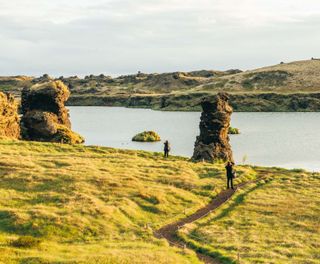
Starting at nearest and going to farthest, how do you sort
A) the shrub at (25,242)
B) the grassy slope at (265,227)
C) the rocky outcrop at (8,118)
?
the shrub at (25,242) < the grassy slope at (265,227) < the rocky outcrop at (8,118)

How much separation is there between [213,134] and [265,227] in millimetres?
35545

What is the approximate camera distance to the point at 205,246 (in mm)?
33438

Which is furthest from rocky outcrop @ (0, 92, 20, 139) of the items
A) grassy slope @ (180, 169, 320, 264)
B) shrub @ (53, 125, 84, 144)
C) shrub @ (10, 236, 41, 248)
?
shrub @ (10, 236, 41, 248)

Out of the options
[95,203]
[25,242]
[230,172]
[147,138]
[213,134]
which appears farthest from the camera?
[147,138]

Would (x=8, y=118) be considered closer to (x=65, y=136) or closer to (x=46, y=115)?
(x=46, y=115)

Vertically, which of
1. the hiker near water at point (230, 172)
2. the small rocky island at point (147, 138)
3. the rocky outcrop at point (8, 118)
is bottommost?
the hiker near water at point (230, 172)

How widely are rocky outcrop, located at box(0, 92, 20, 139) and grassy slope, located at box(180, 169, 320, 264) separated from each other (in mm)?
53013

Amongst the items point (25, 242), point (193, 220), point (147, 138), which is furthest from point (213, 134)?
point (25, 242)

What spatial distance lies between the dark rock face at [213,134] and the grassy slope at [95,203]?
9353 millimetres

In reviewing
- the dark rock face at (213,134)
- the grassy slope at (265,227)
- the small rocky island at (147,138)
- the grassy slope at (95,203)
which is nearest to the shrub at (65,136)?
the small rocky island at (147,138)

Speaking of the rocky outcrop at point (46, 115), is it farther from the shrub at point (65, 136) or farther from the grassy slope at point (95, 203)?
the grassy slope at point (95, 203)

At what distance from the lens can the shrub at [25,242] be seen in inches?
1224

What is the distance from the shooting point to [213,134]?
7275cm

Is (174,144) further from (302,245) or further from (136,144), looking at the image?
(302,245)
